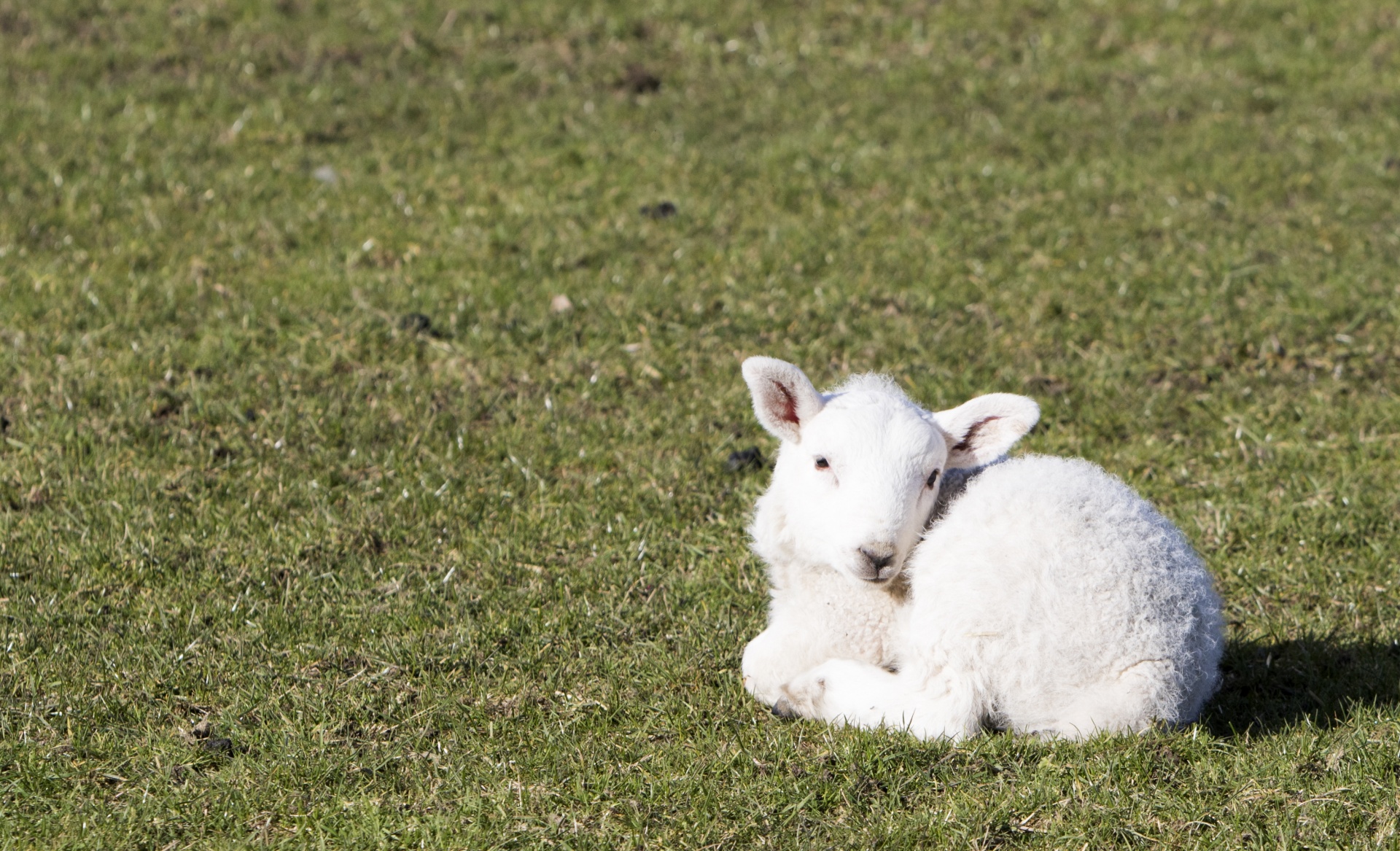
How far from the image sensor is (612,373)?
8328 mm

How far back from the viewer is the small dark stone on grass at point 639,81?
12594 millimetres

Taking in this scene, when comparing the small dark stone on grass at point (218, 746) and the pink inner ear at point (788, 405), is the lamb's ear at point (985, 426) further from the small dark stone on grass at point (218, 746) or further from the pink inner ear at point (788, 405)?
the small dark stone on grass at point (218, 746)

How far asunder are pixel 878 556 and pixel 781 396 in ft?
2.66

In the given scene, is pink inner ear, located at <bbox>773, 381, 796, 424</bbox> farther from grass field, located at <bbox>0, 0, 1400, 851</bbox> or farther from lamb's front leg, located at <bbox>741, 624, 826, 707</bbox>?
grass field, located at <bbox>0, 0, 1400, 851</bbox>

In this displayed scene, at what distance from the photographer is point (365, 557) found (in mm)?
6496

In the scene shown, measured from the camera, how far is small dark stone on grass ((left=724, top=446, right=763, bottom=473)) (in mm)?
7445

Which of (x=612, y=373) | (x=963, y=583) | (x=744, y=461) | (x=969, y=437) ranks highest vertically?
(x=969, y=437)

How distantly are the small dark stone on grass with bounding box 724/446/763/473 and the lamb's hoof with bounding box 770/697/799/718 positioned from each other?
2281mm

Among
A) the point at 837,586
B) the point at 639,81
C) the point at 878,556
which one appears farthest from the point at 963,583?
the point at 639,81

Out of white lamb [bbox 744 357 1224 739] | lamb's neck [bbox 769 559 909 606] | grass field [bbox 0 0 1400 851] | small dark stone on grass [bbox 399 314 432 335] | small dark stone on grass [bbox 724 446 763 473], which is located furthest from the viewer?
small dark stone on grass [bbox 399 314 432 335]

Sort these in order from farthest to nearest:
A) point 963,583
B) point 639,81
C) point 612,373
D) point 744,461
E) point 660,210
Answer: point 639,81 < point 660,210 < point 612,373 < point 744,461 < point 963,583

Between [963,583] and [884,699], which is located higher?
[963,583]

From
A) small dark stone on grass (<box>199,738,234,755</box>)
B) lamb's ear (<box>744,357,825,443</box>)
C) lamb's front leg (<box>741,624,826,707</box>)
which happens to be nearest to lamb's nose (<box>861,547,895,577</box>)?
lamb's front leg (<box>741,624,826,707</box>)

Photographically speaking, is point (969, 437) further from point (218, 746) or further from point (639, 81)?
point (639, 81)
